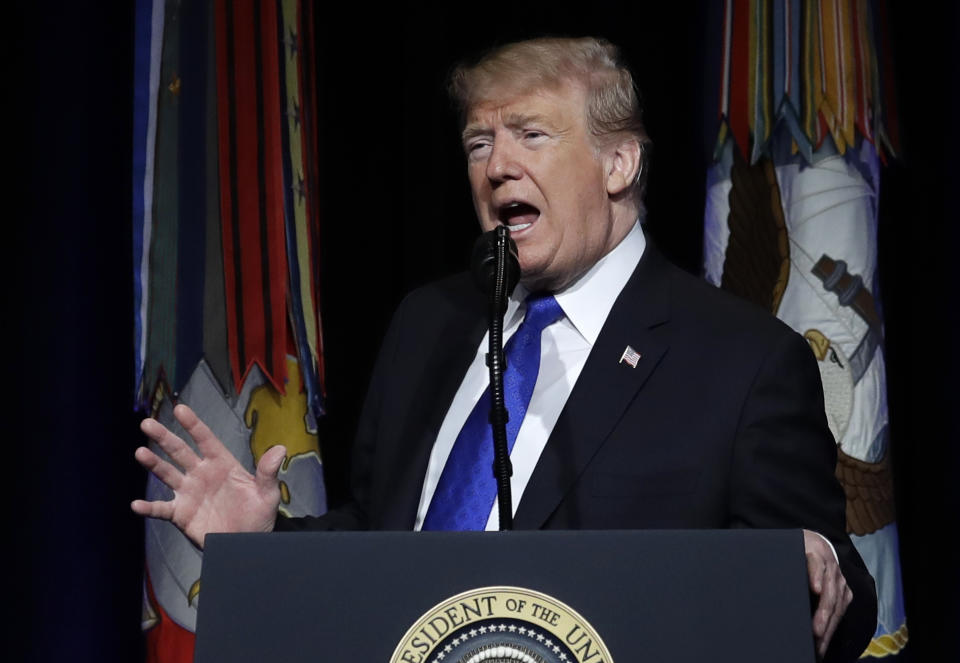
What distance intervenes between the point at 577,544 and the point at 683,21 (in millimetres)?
2123

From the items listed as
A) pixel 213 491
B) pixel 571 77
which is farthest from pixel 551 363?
pixel 213 491

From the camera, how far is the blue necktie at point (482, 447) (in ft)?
5.35

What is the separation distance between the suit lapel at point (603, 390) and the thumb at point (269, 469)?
12.9 inches

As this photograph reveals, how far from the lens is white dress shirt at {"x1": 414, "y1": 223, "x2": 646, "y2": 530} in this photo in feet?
5.44

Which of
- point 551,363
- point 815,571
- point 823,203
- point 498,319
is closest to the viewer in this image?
point 815,571

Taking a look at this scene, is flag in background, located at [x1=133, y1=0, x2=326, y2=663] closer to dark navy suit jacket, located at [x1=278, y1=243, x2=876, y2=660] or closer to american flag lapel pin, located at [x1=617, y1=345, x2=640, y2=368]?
dark navy suit jacket, located at [x1=278, y1=243, x2=876, y2=660]

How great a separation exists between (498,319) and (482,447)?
43cm

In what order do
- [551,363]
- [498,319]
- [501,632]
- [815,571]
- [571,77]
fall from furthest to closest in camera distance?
[571,77] → [551,363] → [498,319] → [815,571] → [501,632]

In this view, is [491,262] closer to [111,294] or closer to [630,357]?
[630,357]

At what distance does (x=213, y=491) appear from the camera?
1397mm

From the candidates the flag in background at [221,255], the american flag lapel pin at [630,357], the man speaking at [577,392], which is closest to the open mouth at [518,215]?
the man speaking at [577,392]

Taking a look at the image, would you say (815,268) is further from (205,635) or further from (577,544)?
(205,635)

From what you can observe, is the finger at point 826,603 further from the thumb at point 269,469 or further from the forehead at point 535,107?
the forehead at point 535,107

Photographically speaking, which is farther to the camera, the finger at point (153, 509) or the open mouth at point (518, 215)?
the open mouth at point (518, 215)
